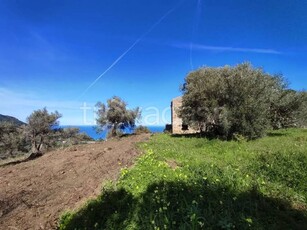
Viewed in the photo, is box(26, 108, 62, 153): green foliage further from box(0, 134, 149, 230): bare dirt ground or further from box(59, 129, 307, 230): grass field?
box(59, 129, 307, 230): grass field

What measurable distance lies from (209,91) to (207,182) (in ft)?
56.7

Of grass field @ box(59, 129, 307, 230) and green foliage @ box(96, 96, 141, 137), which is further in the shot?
green foliage @ box(96, 96, 141, 137)

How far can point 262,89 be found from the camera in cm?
2178

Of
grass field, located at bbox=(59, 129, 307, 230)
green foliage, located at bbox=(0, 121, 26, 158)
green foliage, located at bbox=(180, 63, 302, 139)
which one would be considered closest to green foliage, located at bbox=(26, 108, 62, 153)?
green foliage, located at bbox=(0, 121, 26, 158)

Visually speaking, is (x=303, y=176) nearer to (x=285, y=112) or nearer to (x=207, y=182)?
(x=207, y=182)

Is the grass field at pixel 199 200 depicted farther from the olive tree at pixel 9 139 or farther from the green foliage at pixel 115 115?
the olive tree at pixel 9 139

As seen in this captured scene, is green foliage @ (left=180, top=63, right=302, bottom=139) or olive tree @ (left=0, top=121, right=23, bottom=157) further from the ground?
green foliage @ (left=180, top=63, right=302, bottom=139)

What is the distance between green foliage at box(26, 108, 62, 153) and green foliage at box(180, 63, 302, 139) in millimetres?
19100

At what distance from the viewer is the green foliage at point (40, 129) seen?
36062 mm

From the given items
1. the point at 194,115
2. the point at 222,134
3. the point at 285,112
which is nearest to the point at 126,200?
the point at 222,134

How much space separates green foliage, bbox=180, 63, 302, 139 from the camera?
21.0 m

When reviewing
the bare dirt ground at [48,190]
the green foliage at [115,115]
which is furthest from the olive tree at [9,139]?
the bare dirt ground at [48,190]

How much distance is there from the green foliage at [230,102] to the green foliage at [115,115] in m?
12.1

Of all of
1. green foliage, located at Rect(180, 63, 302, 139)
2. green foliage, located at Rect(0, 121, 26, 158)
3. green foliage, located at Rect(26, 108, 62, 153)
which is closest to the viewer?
green foliage, located at Rect(180, 63, 302, 139)
